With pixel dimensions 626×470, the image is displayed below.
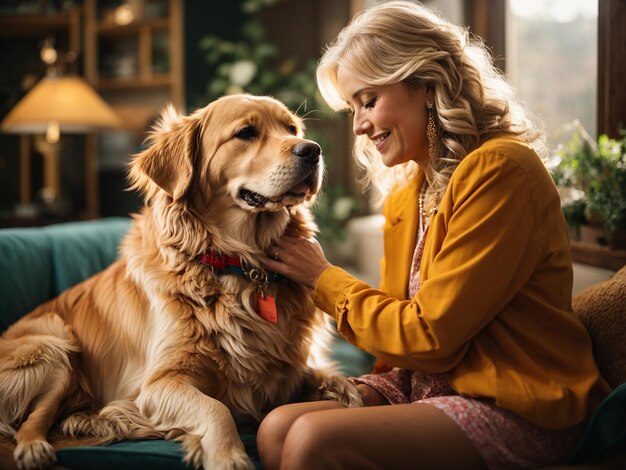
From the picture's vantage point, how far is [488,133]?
151 cm

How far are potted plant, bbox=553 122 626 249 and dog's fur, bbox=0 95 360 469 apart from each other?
0.94m

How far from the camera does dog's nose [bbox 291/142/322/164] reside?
1635mm

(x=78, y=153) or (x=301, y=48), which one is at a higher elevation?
(x=301, y=48)

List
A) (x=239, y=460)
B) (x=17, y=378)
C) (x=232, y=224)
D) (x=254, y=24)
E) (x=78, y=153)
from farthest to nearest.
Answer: (x=78, y=153) < (x=254, y=24) < (x=232, y=224) < (x=17, y=378) < (x=239, y=460)

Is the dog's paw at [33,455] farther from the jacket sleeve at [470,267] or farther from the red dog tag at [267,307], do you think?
the jacket sleeve at [470,267]

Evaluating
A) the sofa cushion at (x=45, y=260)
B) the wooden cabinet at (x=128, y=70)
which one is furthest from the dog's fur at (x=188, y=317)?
the wooden cabinet at (x=128, y=70)

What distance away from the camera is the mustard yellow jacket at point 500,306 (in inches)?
51.1

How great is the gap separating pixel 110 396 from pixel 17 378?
0.25 meters

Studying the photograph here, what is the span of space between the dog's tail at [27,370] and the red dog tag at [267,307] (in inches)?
21.6

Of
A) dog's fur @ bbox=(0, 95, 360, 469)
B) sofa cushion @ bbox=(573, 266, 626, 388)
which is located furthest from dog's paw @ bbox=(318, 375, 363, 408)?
sofa cushion @ bbox=(573, 266, 626, 388)

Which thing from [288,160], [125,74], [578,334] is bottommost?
[578,334]

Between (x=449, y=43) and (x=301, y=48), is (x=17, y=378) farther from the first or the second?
(x=301, y=48)

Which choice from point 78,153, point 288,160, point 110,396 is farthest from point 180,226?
point 78,153

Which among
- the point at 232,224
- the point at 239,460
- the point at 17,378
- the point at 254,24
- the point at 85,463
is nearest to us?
the point at 239,460
